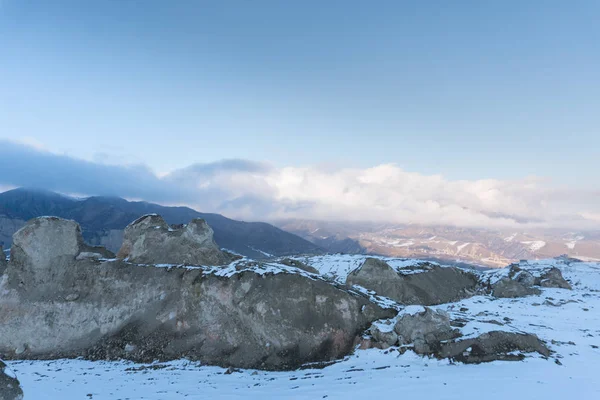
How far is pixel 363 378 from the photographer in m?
20.5

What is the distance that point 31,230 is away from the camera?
3847 centimetres

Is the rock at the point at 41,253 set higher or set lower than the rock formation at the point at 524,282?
higher

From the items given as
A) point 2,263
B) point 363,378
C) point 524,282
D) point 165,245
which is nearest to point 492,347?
point 363,378

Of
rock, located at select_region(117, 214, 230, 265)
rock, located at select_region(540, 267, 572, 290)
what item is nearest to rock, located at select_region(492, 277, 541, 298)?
rock, located at select_region(540, 267, 572, 290)

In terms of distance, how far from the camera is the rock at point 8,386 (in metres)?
12.0

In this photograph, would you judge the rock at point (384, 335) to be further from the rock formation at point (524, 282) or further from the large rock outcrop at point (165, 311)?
the rock formation at point (524, 282)

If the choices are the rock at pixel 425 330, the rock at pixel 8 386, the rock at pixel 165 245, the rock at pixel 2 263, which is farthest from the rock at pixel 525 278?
the rock at pixel 2 263

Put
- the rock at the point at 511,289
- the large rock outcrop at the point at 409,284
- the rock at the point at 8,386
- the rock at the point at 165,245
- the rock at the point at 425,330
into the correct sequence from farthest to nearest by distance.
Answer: the rock at the point at 511,289
the large rock outcrop at the point at 409,284
the rock at the point at 165,245
the rock at the point at 425,330
the rock at the point at 8,386

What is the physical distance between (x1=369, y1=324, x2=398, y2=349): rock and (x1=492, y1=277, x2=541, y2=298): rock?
161ft

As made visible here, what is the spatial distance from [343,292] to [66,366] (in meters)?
26.8

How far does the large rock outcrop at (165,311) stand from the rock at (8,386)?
17897 millimetres

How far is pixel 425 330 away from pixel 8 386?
25.7 m

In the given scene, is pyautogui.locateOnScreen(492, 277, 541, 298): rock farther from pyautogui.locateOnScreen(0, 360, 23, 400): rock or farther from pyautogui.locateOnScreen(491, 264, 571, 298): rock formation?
pyautogui.locateOnScreen(0, 360, 23, 400): rock

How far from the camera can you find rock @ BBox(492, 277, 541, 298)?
203 feet
